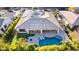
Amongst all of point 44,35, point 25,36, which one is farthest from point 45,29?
point 25,36

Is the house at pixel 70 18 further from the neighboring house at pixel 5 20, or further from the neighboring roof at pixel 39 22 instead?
the neighboring house at pixel 5 20

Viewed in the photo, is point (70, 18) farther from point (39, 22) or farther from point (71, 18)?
point (39, 22)

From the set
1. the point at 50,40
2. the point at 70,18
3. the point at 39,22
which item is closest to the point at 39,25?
the point at 39,22

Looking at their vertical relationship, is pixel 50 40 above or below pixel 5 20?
below

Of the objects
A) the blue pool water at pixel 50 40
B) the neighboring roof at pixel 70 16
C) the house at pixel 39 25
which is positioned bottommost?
the blue pool water at pixel 50 40

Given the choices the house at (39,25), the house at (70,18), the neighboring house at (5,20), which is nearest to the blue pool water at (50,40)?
the house at (39,25)

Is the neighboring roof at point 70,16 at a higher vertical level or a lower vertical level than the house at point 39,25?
higher

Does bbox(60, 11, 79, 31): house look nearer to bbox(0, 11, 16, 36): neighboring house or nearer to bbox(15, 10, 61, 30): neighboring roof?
bbox(15, 10, 61, 30): neighboring roof
